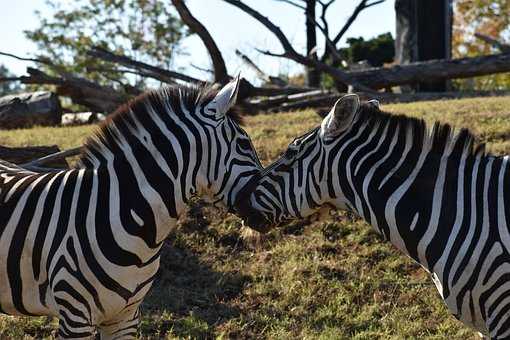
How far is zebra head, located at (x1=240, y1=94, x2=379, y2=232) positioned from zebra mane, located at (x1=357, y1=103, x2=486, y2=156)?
0.22 feet

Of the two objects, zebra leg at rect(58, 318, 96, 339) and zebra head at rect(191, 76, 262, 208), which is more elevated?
zebra head at rect(191, 76, 262, 208)

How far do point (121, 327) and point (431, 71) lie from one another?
37.2 feet

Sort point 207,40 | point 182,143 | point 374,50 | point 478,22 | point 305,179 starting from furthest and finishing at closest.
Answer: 1. point 478,22
2. point 374,50
3. point 207,40
4. point 305,179
5. point 182,143

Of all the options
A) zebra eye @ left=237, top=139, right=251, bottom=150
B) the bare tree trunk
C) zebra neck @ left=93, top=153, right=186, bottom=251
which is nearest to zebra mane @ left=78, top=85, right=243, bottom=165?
zebra neck @ left=93, top=153, right=186, bottom=251

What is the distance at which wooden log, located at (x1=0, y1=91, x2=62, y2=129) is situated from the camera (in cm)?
1501

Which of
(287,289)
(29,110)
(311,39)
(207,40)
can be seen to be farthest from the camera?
(311,39)

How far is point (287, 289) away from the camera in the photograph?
25.6ft

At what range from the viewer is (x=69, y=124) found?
15.2 meters

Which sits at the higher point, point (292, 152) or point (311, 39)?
point (311, 39)

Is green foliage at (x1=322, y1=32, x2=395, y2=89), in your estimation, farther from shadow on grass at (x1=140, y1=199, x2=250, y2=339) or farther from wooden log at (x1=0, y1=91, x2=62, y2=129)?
shadow on grass at (x1=140, y1=199, x2=250, y2=339)

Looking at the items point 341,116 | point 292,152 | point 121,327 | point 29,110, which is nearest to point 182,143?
point 292,152

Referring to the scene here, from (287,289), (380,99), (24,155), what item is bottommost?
(287,289)

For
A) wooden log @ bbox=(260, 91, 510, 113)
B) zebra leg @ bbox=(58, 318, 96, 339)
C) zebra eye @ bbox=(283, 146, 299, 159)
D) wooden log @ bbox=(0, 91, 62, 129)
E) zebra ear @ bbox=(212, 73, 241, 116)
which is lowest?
zebra leg @ bbox=(58, 318, 96, 339)

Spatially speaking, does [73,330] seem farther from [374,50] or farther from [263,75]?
[374,50]
